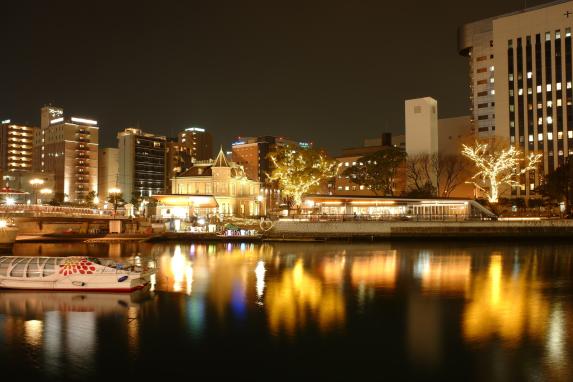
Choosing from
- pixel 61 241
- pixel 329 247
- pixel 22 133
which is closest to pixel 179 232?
pixel 61 241

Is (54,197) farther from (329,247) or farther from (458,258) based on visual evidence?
(458,258)

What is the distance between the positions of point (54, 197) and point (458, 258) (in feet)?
314

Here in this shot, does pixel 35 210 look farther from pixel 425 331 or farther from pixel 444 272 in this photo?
pixel 425 331

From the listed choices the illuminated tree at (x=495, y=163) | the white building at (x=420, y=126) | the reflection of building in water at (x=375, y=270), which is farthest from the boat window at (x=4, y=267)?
the white building at (x=420, y=126)

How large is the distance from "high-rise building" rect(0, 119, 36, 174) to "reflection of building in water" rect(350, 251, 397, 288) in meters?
116

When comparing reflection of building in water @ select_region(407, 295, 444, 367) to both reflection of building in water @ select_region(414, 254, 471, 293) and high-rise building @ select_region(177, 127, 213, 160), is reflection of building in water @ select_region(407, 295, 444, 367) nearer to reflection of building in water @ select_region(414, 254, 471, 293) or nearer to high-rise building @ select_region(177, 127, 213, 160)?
reflection of building in water @ select_region(414, 254, 471, 293)

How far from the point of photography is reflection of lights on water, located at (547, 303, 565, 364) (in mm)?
16055

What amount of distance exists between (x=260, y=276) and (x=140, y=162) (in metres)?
104

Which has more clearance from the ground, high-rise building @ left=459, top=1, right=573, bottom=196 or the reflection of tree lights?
high-rise building @ left=459, top=1, right=573, bottom=196

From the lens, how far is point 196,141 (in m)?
153

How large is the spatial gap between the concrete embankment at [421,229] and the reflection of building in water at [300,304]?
84.4ft

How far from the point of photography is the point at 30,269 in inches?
1021

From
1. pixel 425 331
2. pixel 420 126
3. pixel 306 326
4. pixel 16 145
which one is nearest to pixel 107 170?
pixel 16 145

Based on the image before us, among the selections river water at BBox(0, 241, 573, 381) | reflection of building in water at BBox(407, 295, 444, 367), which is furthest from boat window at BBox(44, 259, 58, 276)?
reflection of building in water at BBox(407, 295, 444, 367)
